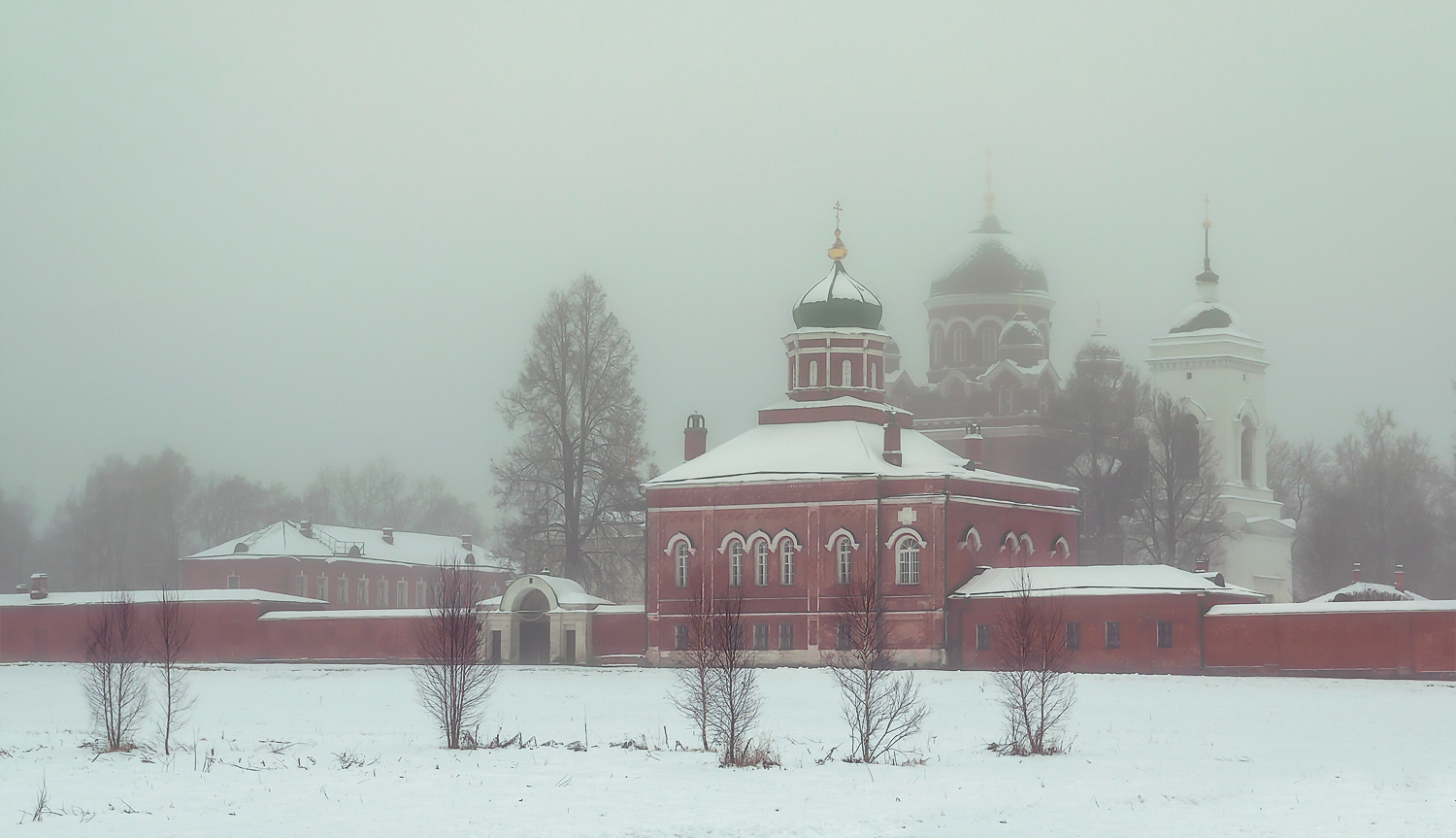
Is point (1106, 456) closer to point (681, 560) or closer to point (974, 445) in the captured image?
point (974, 445)

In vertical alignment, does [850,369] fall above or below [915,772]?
above

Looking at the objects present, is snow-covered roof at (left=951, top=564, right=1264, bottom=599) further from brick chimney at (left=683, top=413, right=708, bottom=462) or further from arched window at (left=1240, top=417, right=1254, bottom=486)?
arched window at (left=1240, top=417, right=1254, bottom=486)

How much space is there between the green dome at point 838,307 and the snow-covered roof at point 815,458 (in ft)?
10.3

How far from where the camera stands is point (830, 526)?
46.9 metres

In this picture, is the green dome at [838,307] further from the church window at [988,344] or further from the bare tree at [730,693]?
the bare tree at [730,693]

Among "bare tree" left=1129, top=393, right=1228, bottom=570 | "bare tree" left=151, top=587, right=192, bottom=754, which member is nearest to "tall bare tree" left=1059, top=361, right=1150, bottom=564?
"bare tree" left=1129, top=393, right=1228, bottom=570

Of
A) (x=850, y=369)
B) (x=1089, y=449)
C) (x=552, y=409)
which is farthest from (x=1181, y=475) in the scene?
(x=552, y=409)

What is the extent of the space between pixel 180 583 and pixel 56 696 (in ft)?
112

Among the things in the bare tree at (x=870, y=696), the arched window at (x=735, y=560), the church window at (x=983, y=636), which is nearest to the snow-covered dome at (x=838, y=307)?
the arched window at (x=735, y=560)

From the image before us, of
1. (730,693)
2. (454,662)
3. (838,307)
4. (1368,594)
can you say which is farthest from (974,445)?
(730,693)

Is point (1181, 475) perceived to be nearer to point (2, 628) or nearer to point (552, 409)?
point (552, 409)

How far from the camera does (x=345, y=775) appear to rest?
2148 centimetres

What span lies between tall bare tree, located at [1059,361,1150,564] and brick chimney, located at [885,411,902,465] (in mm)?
11175

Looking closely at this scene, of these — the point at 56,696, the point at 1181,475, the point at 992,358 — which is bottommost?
the point at 56,696
